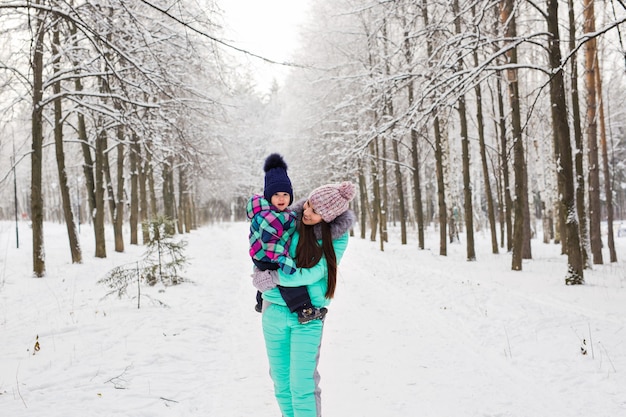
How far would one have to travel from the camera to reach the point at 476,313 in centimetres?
664

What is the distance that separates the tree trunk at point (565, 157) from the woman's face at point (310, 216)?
24.1 ft

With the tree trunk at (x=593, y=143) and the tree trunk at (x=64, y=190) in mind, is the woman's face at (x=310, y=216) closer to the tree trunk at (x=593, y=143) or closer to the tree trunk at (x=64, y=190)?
the tree trunk at (x=593, y=143)

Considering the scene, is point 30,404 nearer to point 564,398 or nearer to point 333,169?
point 564,398

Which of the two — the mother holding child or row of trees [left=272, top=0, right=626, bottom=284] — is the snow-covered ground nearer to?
the mother holding child

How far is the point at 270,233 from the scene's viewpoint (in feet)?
8.94

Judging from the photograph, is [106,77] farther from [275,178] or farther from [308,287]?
[308,287]

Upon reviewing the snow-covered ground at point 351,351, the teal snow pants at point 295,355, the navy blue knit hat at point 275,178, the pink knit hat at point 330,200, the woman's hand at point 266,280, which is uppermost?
the navy blue knit hat at point 275,178

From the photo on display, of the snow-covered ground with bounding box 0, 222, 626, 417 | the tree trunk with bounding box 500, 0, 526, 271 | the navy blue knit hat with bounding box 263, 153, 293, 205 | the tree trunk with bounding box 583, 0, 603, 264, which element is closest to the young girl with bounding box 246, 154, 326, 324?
the navy blue knit hat with bounding box 263, 153, 293, 205

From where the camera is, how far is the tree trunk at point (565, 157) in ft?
26.4

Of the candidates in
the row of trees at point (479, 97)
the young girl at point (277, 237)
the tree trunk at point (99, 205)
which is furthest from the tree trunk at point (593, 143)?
the tree trunk at point (99, 205)

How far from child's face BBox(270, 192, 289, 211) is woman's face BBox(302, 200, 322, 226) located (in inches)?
6.6

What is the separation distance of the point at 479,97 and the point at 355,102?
3.93 metres

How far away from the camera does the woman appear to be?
2730 millimetres

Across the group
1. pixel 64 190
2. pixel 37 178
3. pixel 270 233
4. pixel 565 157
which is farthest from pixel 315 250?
pixel 64 190
